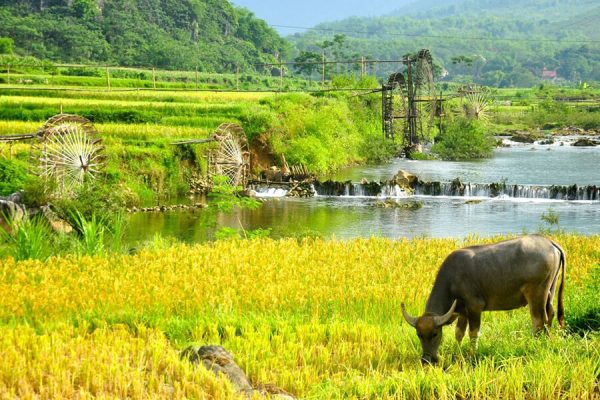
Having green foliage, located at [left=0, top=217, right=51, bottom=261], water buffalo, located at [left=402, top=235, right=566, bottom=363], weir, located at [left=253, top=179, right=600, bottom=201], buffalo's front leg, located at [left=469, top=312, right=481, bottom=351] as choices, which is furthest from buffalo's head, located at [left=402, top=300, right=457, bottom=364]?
weir, located at [left=253, top=179, right=600, bottom=201]

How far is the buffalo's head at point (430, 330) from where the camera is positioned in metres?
7.14

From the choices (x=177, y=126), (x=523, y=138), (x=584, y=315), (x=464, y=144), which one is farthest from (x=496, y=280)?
(x=523, y=138)

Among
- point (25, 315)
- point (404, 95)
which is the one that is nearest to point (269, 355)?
point (25, 315)

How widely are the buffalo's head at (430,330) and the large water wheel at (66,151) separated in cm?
1519

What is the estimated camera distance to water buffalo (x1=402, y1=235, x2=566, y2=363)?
303 inches

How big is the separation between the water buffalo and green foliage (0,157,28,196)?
1596 centimetres

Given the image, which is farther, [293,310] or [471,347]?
[293,310]

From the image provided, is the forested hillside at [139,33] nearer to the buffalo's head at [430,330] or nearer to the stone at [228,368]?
the stone at [228,368]

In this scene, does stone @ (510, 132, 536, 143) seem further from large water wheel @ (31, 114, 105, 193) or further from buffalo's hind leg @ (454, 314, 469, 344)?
buffalo's hind leg @ (454, 314, 469, 344)

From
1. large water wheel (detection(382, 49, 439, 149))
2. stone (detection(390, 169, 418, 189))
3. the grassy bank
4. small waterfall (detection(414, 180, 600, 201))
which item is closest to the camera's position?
the grassy bank

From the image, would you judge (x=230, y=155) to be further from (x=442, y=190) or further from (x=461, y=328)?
(x=461, y=328)

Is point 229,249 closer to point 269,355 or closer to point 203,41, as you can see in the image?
point 269,355

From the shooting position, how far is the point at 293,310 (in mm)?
9602

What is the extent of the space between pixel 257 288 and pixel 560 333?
4.09 meters
